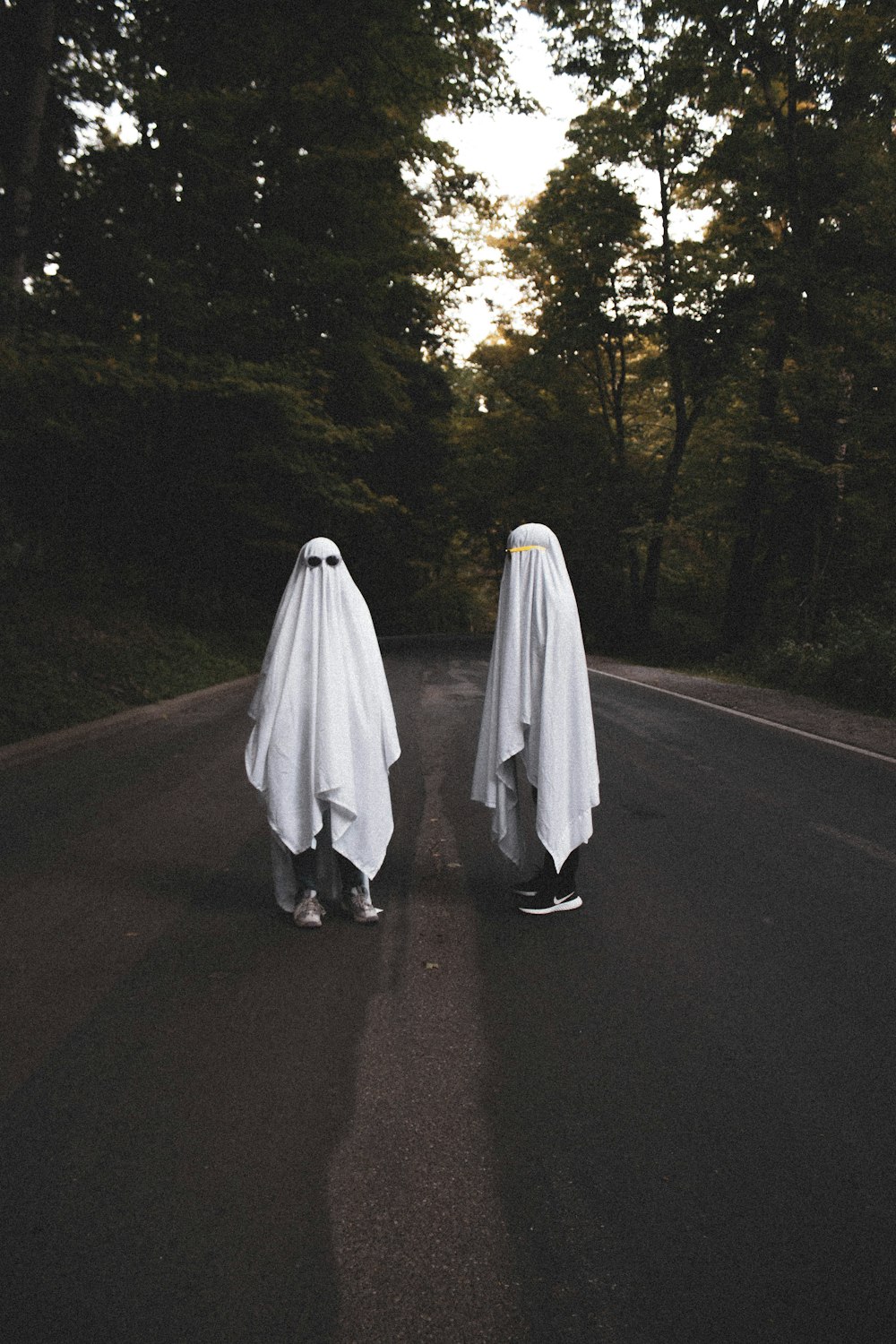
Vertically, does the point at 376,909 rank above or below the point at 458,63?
below

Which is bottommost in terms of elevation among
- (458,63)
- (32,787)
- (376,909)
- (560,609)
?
(32,787)

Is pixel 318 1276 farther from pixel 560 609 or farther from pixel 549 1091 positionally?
pixel 560 609

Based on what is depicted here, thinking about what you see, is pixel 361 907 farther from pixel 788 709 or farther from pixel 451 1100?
pixel 788 709

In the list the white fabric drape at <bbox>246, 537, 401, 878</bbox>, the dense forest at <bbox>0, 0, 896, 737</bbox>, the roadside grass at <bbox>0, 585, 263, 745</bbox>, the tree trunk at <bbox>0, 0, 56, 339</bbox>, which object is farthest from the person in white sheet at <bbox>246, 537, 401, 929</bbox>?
the tree trunk at <bbox>0, 0, 56, 339</bbox>

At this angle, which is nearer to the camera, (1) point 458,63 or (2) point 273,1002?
(2) point 273,1002

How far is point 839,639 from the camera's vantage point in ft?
56.0

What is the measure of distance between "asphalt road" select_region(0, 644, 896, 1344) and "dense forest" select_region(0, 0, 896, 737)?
902 centimetres

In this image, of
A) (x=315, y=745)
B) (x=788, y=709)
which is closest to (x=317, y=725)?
(x=315, y=745)

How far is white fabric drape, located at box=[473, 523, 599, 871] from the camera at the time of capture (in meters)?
5.31

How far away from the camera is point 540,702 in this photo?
5352 mm

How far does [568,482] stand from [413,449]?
401 inches

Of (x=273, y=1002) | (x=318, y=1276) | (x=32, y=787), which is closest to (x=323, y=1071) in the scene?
(x=273, y=1002)

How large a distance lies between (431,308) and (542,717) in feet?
68.1

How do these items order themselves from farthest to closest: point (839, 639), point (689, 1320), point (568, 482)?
point (568, 482) → point (839, 639) → point (689, 1320)
